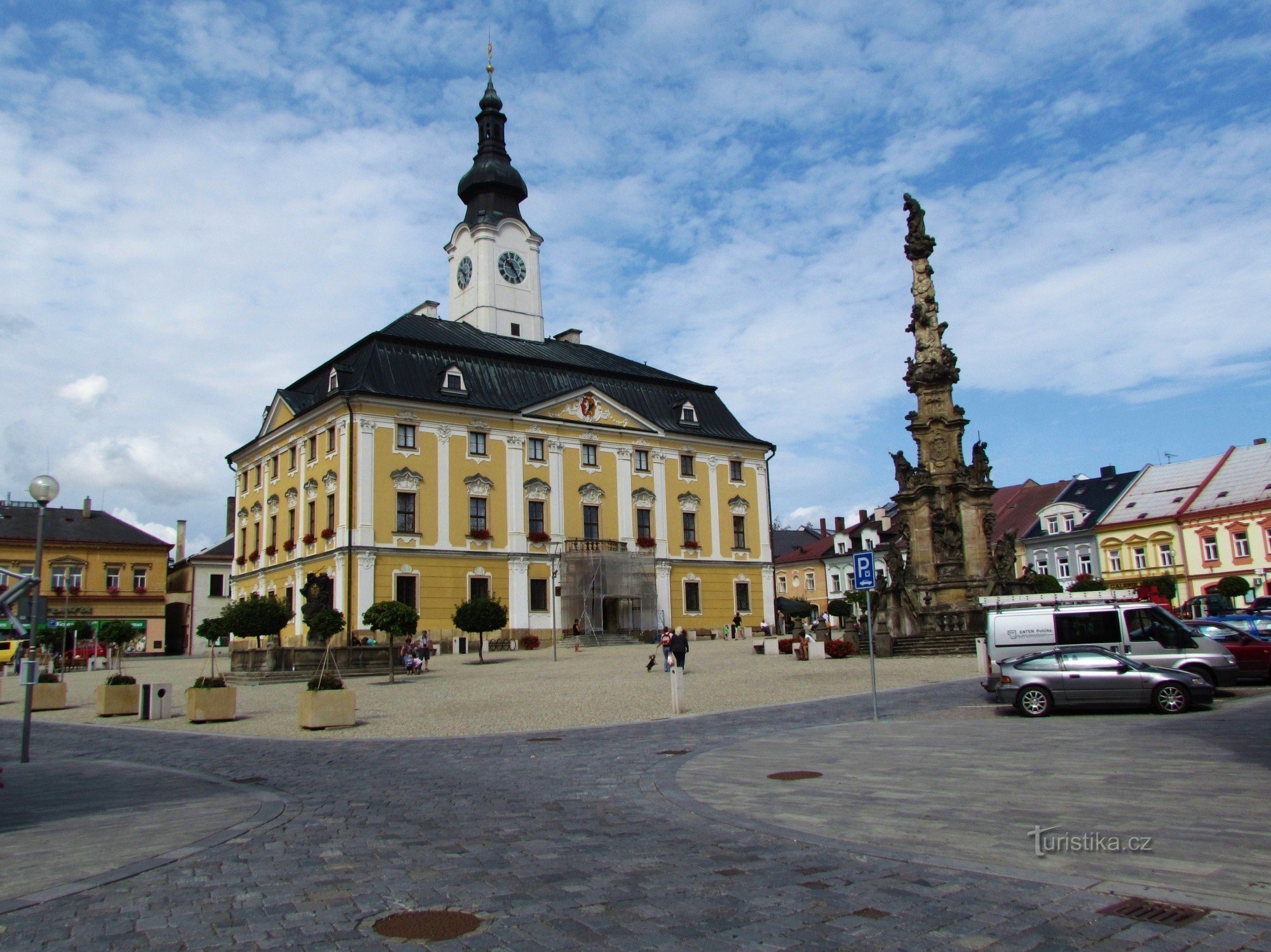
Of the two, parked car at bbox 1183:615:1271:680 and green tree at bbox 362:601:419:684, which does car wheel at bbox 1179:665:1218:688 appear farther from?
green tree at bbox 362:601:419:684

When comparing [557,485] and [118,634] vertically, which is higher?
[557,485]

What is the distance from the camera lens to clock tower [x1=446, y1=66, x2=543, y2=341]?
6297 centimetres

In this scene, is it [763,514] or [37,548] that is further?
[763,514]

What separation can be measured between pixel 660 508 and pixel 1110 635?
130 ft

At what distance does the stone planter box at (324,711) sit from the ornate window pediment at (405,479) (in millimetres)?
31880

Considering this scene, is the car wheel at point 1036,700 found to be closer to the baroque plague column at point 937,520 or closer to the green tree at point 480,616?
the baroque plague column at point 937,520

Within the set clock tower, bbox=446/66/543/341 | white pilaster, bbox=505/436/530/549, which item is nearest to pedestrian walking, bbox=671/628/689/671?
white pilaster, bbox=505/436/530/549

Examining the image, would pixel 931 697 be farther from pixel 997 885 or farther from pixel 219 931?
pixel 219 931

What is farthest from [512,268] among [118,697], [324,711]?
[324,711]

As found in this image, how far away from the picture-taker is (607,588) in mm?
54250

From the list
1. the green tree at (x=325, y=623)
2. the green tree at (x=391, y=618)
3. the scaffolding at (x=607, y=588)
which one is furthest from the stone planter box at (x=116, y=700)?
the scaffolding at (x=607, y=588)

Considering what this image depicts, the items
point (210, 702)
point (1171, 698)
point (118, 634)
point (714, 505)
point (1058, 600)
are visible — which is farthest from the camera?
point (714, 505)

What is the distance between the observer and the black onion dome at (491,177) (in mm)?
64438
